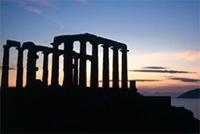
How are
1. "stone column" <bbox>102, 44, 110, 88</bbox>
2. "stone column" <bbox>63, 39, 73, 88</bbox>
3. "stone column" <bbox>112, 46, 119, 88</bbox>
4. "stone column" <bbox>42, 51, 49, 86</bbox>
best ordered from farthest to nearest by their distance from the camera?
1. "stone column" <bbox>42, 51, 49, 86</bbox>
2. "stone column" <bbox>112, 46, 119, 88</bbox>
3. "stone column" <bbox>102, 44, 110, 88</bbox>
4. "stone column" <bbox>63, 39, 73, 88</bbox>

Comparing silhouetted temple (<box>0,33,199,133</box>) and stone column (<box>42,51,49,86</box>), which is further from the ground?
stone column (<box>42,51,49,86</box>)

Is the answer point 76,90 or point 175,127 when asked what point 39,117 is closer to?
point 76,90

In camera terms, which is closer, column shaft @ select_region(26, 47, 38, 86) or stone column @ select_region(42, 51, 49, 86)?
column shaft @ select_region(26, 47, 38, 86)

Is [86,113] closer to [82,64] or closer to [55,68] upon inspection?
[82,64]

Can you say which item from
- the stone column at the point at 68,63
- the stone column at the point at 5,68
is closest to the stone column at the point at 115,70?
the stone column at the point at 68,63

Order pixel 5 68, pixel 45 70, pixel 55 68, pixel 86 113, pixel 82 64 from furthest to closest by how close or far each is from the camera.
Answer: pixel 45 70 → pixel 5 68 → pixel 55 68 → pixel 82 64 → pixel 86 113

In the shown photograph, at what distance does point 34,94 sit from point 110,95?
988 centimetres

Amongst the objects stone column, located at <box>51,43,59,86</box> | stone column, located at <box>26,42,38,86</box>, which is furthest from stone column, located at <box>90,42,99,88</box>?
stone column, located at <box>26,42,38,86</box>

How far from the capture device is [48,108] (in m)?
33.3

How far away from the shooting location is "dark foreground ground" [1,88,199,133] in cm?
3023

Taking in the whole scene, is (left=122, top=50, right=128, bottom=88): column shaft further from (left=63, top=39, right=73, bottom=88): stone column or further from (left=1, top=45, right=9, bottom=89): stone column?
(left=1, top=45, right=9, bottom=89): stone column

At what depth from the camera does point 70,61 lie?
137ft

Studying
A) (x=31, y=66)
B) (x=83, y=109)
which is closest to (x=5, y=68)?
(x=31, y=66)

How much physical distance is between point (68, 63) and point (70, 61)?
0.41m
